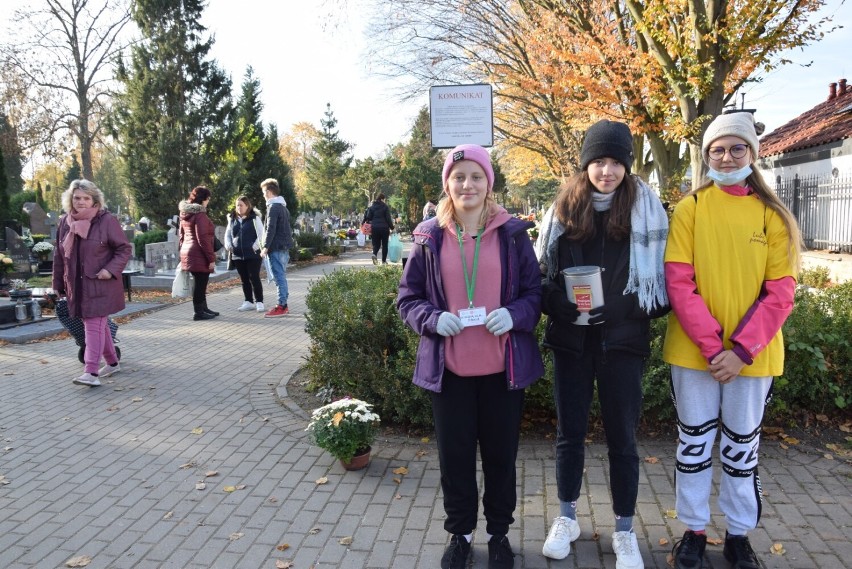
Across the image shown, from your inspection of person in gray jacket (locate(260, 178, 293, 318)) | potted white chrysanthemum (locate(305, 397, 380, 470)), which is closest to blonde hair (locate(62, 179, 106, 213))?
person in gray jacket (locate(260, 178, 293, 318))

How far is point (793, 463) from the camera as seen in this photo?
380 cm

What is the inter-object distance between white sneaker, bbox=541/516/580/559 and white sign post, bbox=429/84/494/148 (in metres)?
4.22

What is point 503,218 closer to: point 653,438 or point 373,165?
point 653,438

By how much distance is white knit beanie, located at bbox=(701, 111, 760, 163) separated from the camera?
2.58 meters

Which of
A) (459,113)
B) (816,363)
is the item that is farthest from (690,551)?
(459,113)

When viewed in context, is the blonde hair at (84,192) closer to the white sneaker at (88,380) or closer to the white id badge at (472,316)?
the white sneaker at (88,380)

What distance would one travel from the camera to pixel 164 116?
2052cm

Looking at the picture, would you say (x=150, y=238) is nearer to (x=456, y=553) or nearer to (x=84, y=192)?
(x=84, y=192)

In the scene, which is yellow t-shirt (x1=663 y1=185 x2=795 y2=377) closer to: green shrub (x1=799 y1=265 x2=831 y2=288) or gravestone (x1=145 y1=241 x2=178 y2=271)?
green shrub (x1=799 y1=265 x2=831 y2=288)

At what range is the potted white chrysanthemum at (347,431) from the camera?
386 centimetres

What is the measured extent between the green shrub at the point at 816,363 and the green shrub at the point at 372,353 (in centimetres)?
257

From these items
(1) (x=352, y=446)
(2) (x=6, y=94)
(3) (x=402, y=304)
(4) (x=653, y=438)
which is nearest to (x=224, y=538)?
(1) (x=352, y=446)

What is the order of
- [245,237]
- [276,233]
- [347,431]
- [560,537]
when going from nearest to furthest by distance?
[560,537]
[347,431]
[276,233]
[245,237]

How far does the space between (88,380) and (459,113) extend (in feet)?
15.8
